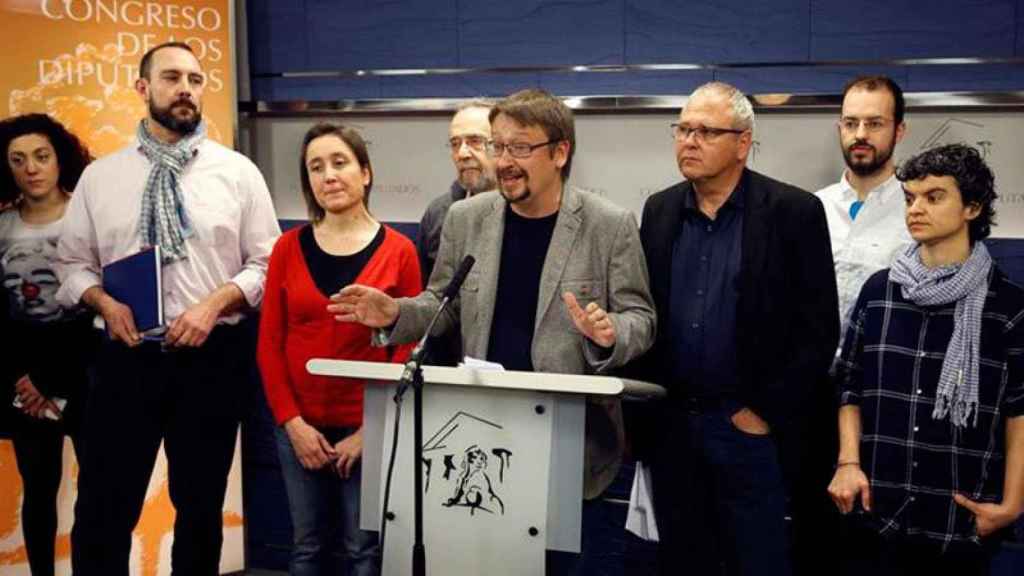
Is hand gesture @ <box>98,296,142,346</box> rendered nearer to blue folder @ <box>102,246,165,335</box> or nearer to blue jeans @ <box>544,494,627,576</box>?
blue folder @ <box>102,246,165,335</box>

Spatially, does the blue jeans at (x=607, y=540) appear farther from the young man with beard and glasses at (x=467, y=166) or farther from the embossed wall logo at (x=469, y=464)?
the embossed wall logo at (x=469, y=464)

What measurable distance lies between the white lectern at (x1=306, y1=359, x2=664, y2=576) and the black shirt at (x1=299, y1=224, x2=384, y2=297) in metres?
0.61

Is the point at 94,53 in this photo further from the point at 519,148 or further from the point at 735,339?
the point at 735,339

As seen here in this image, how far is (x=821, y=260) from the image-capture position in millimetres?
2631

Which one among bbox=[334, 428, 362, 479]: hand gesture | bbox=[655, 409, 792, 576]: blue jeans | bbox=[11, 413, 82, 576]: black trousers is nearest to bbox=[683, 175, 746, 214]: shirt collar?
bbox=[655, 409, 792, 576]: blue jeans

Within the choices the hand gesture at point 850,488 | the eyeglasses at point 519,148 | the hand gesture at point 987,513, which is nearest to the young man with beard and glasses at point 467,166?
the eyeglasses at point 519,148

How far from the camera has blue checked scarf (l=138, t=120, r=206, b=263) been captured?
3145mm

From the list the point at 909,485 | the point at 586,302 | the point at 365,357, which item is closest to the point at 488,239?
the point at 586,302

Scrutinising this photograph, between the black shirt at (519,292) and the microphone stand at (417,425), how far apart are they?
1.06ft

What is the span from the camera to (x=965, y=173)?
2.43 meters

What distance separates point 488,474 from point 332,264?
909 millimetres

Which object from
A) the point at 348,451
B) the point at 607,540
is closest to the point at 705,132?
the point at 348,451

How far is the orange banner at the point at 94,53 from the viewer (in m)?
3.52

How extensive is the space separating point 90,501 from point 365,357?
95 centimetres
